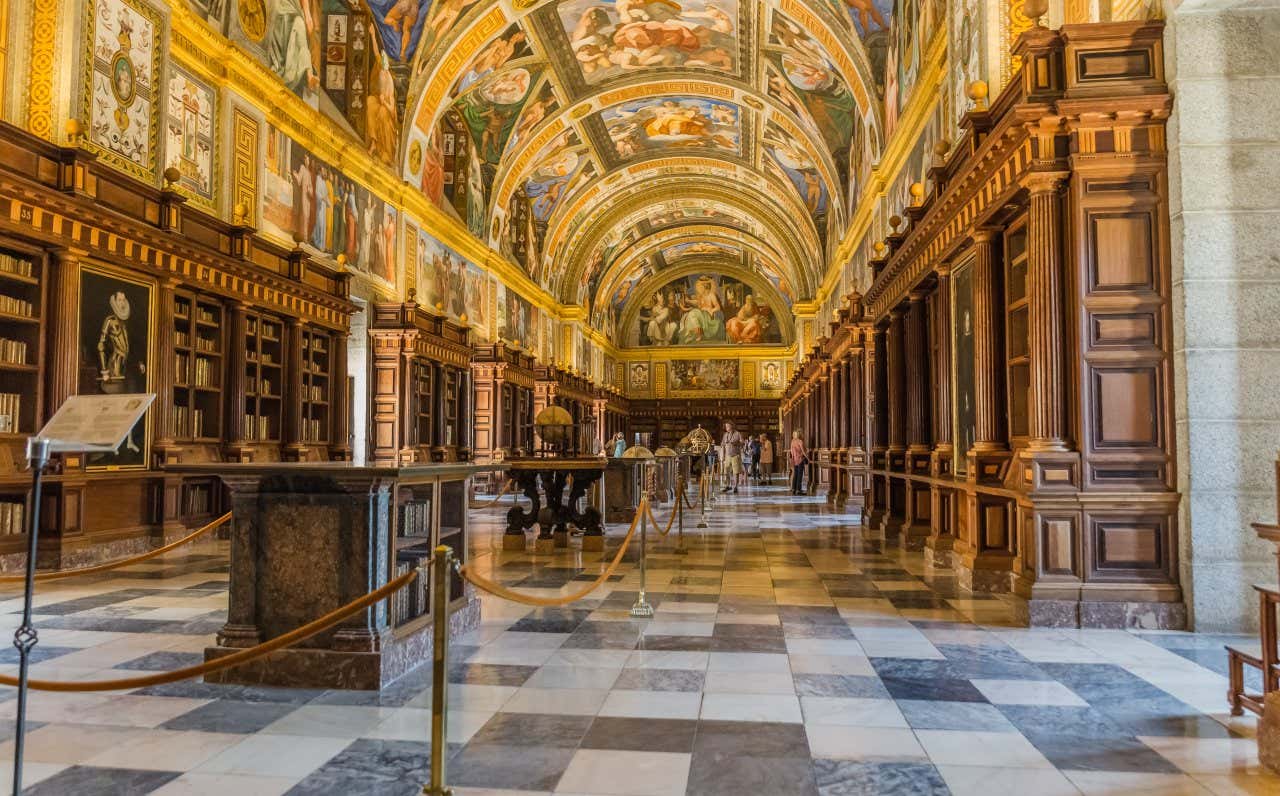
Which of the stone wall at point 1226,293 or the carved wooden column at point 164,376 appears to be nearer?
the stone wall at point 1226,293

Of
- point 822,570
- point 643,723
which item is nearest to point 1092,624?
point 822,570

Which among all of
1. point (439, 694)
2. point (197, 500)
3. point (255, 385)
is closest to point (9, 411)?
point (197, 500)

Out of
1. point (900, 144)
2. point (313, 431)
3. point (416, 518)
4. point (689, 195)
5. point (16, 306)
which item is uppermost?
point (689, 195)

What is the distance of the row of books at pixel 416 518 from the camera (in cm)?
509

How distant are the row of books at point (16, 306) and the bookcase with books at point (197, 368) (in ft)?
6.57

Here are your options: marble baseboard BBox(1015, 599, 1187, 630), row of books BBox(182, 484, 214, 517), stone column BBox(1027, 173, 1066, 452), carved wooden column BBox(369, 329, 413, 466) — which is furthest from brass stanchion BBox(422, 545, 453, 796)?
carved wooden column BBox(369, 329, 413, 466)

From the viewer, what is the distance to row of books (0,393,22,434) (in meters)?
7.95

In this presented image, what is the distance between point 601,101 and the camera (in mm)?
23156

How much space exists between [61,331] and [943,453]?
926 cm

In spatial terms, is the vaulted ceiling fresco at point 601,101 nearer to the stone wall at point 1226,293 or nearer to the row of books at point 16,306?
the row of books at point 16,306

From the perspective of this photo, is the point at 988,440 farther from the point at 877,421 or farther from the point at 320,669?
the point at 320,669

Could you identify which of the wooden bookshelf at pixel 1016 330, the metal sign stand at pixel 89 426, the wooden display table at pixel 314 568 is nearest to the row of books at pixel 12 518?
the wooden display table at pixel 314 568

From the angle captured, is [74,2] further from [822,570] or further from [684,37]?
[684,37]

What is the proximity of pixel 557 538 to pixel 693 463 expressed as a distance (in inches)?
749
